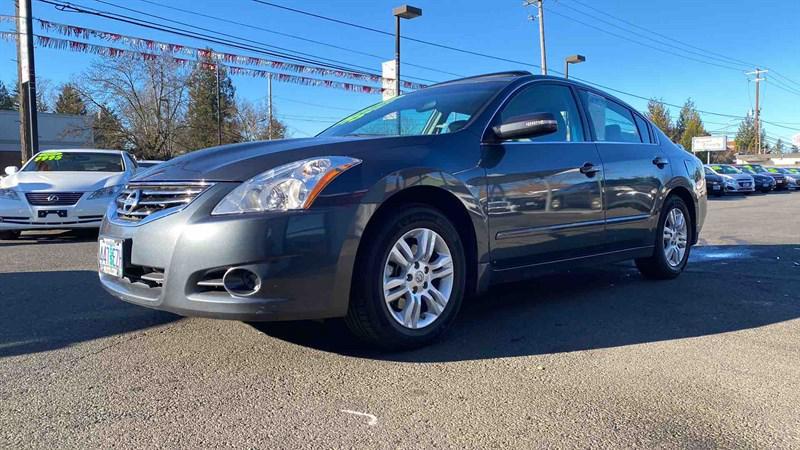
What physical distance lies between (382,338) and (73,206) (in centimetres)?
719

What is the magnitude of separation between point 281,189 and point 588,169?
2.39 metres

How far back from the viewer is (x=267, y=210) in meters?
2.81

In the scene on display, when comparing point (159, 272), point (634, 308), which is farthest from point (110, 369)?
point (634, 308)

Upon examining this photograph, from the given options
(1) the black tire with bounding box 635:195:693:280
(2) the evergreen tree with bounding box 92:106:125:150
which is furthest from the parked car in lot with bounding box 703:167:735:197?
(2) the evergreen tree with bounding box 92:106:125:150

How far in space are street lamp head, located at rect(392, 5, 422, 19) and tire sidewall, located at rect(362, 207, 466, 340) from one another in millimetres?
15090

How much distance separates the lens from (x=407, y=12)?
17281 millimetres

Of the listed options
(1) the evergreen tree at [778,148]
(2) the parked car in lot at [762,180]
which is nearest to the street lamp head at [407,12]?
(2) the parked car in lot at [762,180]

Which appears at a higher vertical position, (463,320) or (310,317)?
(310,317)

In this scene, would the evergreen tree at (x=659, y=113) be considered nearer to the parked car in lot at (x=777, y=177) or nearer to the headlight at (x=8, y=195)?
the parked car in lot at (x=777, y=177)

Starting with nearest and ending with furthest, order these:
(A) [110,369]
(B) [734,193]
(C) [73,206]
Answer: (A) [110,369] → (C) [73,206] → (B) [734,193]

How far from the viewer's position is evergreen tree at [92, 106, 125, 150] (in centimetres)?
3991

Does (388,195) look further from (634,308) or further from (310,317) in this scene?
(634,308)

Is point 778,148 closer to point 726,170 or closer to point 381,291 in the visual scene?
point 726,170

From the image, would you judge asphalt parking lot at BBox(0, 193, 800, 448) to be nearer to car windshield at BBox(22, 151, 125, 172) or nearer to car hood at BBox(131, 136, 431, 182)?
car hood at BBox(131, 136, 431, 182)
